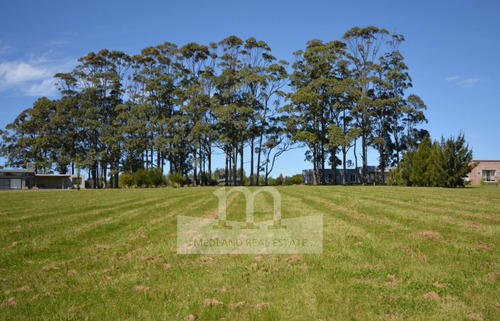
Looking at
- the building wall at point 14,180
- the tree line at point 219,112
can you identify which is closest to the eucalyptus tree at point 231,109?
the tree line at point 219,112

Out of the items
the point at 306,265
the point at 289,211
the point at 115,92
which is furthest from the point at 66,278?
the point at 115,92

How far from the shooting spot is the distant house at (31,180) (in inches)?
2530

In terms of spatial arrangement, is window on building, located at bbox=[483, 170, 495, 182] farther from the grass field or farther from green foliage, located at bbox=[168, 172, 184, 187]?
the grass field

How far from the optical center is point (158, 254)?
309 inches

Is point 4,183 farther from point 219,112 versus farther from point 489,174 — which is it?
point 489,174

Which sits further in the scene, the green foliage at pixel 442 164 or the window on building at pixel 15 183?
the window on building at pixel 15 183

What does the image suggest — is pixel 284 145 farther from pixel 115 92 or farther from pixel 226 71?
pixel 115 92

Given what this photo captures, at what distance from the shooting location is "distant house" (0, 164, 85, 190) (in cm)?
6425

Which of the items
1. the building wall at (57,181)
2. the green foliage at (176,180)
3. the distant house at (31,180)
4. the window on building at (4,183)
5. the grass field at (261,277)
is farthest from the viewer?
the building wall at (57,181)

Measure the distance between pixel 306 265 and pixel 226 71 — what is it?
50495 millimetres

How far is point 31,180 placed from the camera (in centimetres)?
6562

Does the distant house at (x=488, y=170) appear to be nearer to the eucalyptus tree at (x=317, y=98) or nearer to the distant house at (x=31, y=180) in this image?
the eucalyptus tree at (x=317, y=98)

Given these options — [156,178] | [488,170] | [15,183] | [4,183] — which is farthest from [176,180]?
[488,170]

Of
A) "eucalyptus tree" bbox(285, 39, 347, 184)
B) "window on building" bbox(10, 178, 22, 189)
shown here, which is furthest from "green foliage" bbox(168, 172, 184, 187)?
"window on building" bbox(10, 178, 22, 189)
